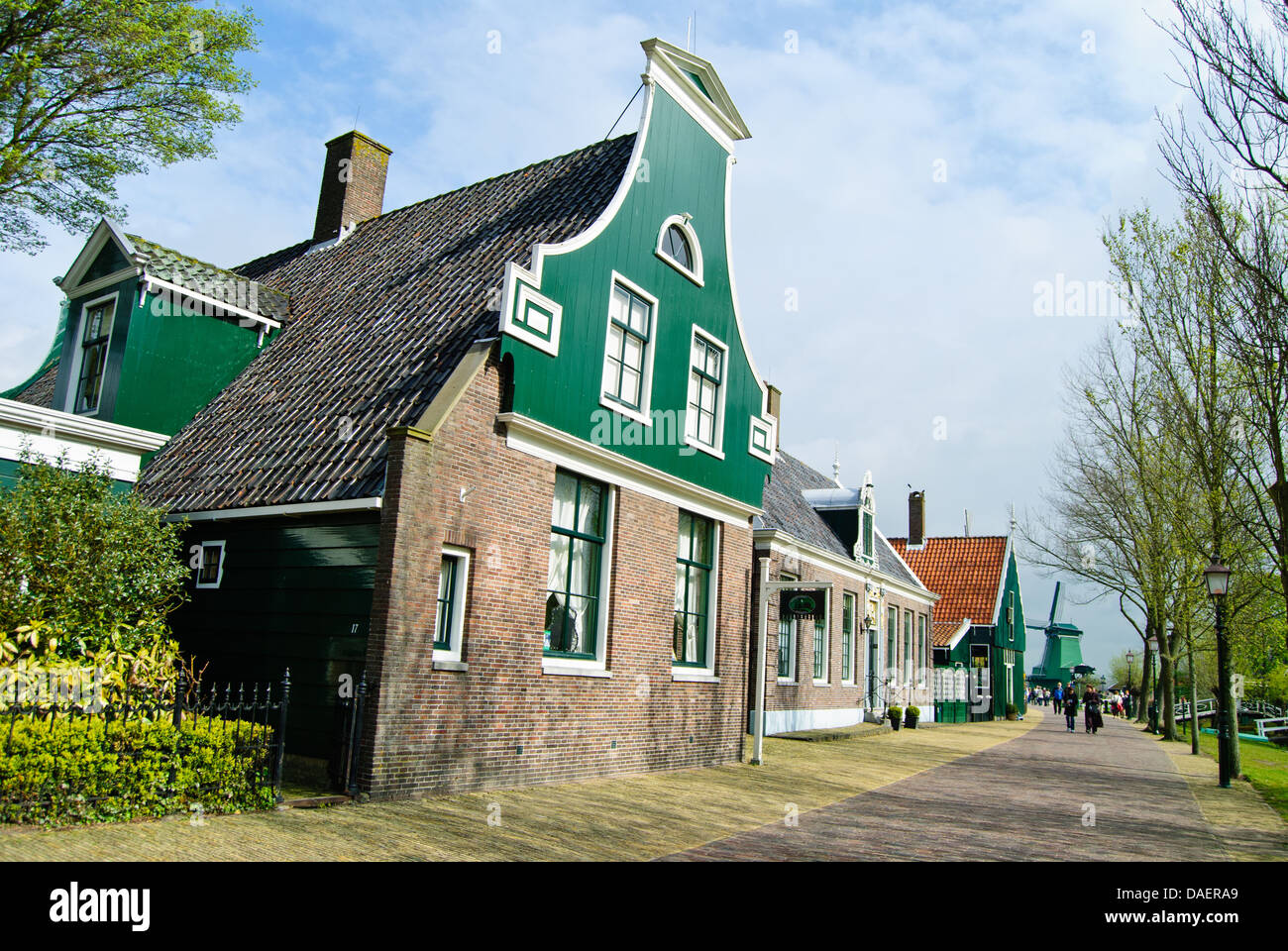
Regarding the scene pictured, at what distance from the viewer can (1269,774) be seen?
67.8 feet

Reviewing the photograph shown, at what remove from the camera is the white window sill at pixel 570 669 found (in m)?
11.4

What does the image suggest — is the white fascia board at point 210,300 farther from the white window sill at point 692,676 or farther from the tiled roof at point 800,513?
the tiled roof at point 800,513

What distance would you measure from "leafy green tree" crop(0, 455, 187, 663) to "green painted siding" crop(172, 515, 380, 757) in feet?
2.78

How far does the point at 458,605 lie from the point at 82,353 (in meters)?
8.93

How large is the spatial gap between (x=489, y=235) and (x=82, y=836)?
1014 cm

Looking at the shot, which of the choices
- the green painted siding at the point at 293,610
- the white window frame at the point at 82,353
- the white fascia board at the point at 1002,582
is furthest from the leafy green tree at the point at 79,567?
the white fascia board at the point at 1002,582

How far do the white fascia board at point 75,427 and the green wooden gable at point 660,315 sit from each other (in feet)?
17.5

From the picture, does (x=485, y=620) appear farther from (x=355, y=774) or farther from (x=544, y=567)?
(x=355, y=774)

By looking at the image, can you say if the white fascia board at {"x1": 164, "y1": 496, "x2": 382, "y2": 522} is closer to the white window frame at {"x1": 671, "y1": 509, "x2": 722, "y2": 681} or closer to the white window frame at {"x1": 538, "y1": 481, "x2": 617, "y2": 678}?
the white window frame at {"x1": 538, "y1": 481, "x2": 617, "y2": 678}

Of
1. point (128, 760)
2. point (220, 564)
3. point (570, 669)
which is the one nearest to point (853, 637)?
point (570, 669)

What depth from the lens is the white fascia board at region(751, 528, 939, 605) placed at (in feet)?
70.5

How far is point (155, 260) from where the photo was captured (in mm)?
13719

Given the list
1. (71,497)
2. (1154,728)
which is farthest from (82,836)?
(1154,728)

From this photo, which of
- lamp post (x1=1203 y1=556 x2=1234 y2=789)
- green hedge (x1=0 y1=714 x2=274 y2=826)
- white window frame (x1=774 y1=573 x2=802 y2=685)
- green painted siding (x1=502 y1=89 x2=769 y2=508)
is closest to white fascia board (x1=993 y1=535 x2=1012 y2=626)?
white window frame (x1=774 y1=573 x2=802 y2=685)
